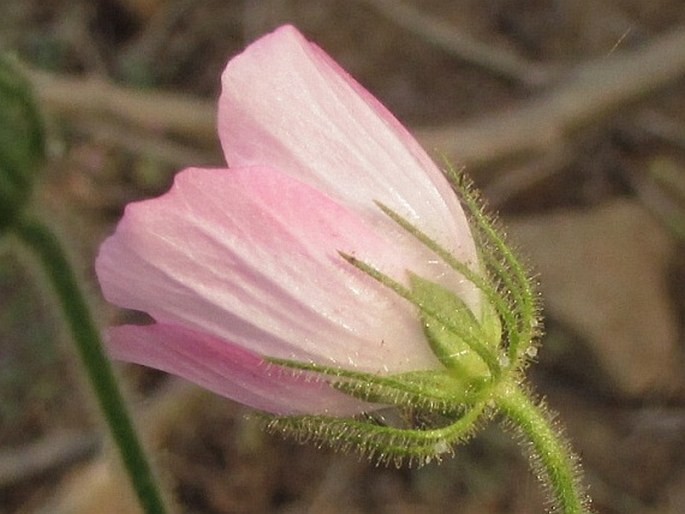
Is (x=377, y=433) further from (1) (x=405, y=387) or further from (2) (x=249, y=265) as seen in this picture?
(2) (x=249, y=265)

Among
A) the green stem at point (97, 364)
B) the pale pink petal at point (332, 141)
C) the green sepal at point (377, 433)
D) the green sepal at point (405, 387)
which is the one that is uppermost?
the pale pink petal at point (332, 141)

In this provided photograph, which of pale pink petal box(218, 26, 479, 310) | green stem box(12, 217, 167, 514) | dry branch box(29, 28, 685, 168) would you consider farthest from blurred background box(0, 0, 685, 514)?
pale pink petal box(218, 26, 479, 310)

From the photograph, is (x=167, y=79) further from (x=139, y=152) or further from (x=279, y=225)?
(x=279, y=225)

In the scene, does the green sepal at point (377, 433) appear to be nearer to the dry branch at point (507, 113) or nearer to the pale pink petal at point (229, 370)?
the pale pink petal at point (229, 370)

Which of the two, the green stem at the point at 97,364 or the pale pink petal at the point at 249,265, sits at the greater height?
the pale pink petal at the point at 249,265

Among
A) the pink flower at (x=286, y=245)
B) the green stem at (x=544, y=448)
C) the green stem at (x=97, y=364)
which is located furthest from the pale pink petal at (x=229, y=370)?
the green stem at (x=97, y=364)
